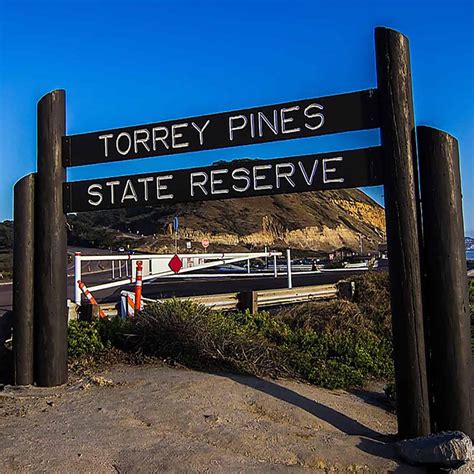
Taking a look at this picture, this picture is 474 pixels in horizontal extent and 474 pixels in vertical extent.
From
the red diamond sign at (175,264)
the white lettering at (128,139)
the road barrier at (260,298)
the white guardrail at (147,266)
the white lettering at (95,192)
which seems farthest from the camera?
the red diamond sign at (175,264)

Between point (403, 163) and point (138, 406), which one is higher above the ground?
point (403, 163)

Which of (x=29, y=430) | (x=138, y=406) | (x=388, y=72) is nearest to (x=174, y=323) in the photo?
(x=138, y=406)

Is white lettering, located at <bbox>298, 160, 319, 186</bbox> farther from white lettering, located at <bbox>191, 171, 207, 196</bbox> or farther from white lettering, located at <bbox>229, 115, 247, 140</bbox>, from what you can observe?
white lettering, located at <bbox>191, 171, 207, 196</bbox>

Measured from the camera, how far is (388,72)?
15.7 feet

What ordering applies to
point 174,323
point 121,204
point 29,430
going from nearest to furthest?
point 29,430 → point 121,204 → point 174,323

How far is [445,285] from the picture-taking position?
4.52m

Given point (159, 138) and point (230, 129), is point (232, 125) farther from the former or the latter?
point (159, 138)

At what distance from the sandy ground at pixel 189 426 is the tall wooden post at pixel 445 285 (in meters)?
0.61

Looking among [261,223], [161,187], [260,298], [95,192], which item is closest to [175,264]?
[260,298]

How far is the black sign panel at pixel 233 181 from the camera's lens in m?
5.03

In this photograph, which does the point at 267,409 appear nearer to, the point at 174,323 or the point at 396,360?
the point at 396,360

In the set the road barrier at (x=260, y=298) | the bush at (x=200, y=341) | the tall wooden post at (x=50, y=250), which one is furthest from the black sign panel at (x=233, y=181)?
the road barrier at (x=260, y=298)

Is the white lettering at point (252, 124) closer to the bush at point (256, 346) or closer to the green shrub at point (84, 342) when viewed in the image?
the bush at point (256, 346)

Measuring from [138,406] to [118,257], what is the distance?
18.2 feet
